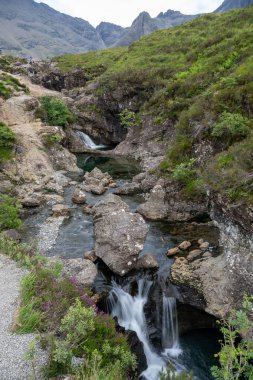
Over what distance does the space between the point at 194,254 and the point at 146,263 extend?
2686 millimetres

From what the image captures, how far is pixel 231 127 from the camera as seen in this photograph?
706 inches

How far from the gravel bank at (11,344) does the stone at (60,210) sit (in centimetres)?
1094

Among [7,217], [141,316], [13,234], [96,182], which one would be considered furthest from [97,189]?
[141,316]

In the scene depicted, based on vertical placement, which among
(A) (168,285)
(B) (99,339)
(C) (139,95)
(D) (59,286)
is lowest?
(A) (168,285)

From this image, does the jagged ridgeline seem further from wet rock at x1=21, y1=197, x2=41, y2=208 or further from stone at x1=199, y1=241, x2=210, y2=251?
wet rock at x1=21, y1=197, x2=41, y2=208

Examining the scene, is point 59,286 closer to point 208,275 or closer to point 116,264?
point 116,264

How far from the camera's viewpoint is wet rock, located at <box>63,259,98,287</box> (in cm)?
1374

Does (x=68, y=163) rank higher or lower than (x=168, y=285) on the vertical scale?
higher

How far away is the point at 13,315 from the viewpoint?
883 centimetres

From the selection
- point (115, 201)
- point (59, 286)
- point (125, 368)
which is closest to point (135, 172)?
point (115, 201)

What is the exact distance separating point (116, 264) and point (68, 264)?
2.56 m

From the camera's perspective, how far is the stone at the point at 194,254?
1507cm

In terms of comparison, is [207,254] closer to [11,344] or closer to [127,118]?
[11,344]

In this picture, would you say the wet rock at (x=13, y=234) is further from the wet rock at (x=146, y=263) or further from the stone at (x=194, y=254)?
the stone at (x=194, y=254)
